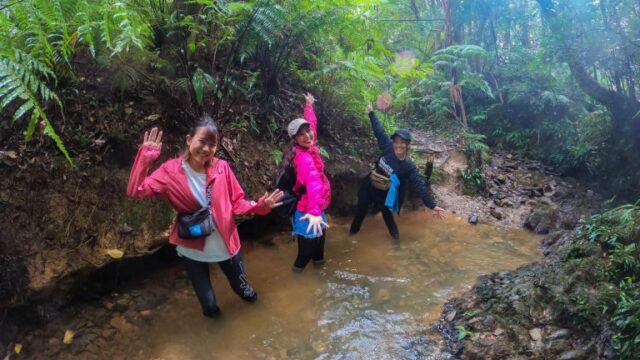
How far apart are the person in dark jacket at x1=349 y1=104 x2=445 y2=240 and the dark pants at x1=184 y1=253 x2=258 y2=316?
256cm

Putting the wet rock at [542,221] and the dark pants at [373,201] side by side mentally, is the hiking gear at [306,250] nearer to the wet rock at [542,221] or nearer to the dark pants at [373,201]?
the dark pants at [373,201]

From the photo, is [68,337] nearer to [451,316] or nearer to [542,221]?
[451,316]

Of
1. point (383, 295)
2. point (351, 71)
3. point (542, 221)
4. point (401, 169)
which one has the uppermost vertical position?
point (351, 71)

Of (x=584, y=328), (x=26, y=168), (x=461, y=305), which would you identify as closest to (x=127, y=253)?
(x=26, y=168)

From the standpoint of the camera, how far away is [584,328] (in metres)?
3.42

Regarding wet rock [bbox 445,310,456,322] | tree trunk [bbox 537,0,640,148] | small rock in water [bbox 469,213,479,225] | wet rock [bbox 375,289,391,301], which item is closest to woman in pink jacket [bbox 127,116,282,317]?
wet rock [bbox 375,289,391,301]

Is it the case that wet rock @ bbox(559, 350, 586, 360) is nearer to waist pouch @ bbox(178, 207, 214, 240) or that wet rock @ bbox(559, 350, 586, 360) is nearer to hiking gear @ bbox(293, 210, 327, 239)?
hiking gear @ bbox(293, 210, 327, 239)

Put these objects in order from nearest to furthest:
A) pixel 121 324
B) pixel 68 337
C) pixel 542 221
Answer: pixel 68 337, pixel 121 324, pixel 542 221

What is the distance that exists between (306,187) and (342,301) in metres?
1.34

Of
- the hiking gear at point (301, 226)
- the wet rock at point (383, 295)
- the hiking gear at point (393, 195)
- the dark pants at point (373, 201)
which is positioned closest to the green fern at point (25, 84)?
the hiking gear at point (301, 226)

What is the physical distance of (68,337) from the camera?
12.5 ft

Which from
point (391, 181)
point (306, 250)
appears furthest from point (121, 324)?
point (391, 181)

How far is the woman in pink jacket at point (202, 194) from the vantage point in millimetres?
3549

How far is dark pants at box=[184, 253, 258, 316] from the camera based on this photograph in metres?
3.92
